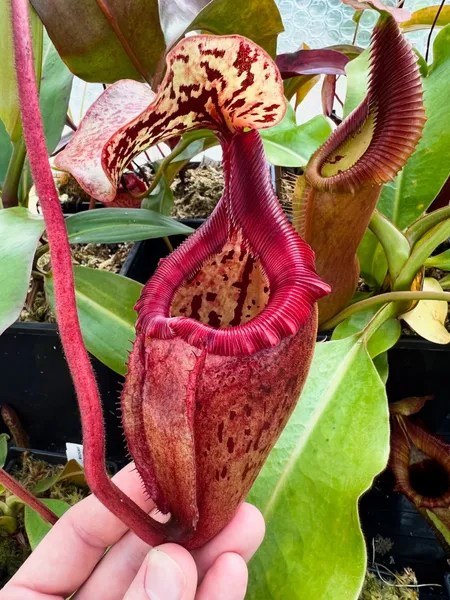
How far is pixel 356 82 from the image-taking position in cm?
74

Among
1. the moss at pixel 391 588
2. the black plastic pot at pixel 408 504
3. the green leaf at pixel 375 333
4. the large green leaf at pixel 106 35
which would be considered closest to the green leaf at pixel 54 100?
the large green leaf at pixel 106 35

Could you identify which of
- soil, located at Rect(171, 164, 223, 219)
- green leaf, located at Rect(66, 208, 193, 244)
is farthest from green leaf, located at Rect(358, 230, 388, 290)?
soil, located at Rect(171, 164, 223, 219)

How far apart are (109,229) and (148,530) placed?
46 cm

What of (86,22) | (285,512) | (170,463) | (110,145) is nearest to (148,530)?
(170,463)

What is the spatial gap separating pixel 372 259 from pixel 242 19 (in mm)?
420

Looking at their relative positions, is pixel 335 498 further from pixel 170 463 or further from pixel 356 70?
pixel 356 70

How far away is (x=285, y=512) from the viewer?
1.84 ft

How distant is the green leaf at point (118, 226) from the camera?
751 millimetres

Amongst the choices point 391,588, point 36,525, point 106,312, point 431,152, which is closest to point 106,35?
point 106,312

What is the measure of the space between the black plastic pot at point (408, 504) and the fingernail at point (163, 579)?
0.51m

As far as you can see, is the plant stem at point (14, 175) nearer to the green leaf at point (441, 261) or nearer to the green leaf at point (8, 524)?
the green leaf at point (8, 524)

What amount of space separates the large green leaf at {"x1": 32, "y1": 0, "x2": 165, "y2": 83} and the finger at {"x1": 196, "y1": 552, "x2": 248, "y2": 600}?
25.2 inches

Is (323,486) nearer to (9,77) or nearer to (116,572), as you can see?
(116,572)

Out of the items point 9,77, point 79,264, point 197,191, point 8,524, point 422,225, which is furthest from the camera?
point 197,191
